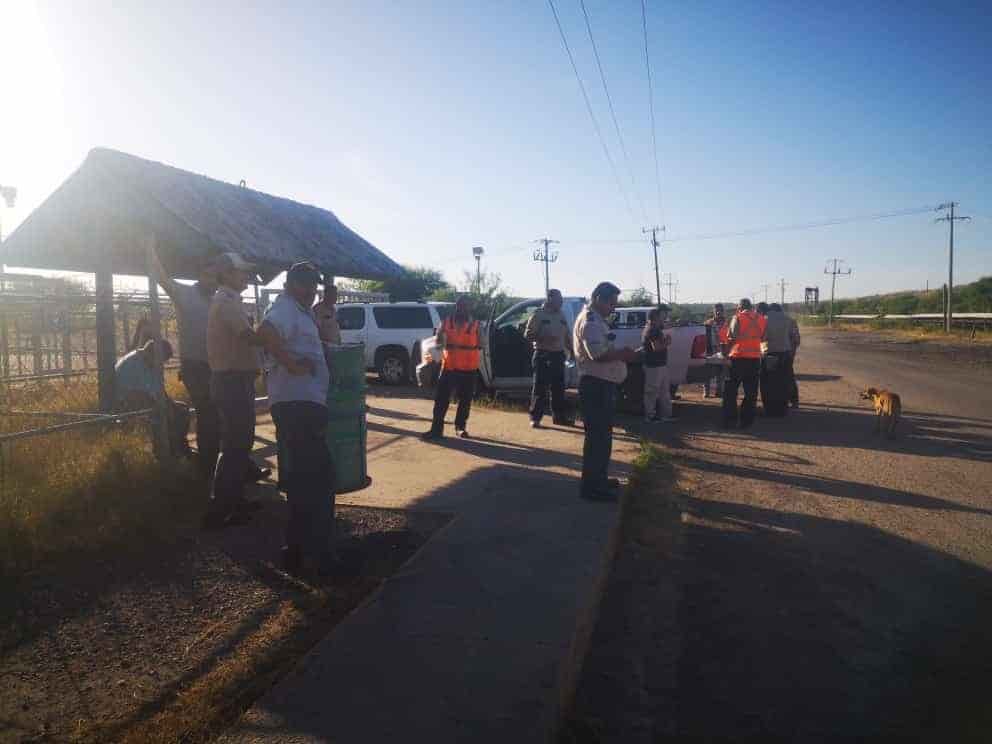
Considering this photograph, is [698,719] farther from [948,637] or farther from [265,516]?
[265,516]

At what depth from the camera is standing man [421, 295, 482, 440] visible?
8633 mm

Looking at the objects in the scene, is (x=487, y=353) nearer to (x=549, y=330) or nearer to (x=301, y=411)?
(x=549, y=330)

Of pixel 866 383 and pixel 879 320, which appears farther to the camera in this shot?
pixel 879 320

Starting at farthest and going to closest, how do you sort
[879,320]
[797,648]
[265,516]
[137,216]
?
1. [879,320]
2. [137,216]
3. [265,516]
4. [797,648]

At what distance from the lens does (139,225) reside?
7113 mm

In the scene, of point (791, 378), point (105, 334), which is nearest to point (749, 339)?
point (791, 378)

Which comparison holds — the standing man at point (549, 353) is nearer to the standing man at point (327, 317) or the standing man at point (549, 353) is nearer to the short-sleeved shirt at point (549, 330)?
the short-sleeved shirt at point (549, 330)

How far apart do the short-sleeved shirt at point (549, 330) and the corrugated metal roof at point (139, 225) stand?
2.99 m

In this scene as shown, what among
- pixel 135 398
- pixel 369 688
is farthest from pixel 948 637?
pixel 135 398

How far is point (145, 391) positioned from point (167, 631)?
161 inches

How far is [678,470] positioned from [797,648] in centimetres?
404

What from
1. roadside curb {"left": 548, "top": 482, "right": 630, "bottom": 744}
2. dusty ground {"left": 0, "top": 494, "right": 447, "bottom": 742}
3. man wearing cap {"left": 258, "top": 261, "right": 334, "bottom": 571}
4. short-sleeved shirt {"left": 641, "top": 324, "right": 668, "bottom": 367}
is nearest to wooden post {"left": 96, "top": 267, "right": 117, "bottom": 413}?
dusty ground {"left": 0, "top": 494, "right": 447, "bottom": 742}

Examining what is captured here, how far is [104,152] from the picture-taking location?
716cm

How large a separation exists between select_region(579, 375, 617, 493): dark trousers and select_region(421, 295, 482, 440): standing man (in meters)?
3.01
